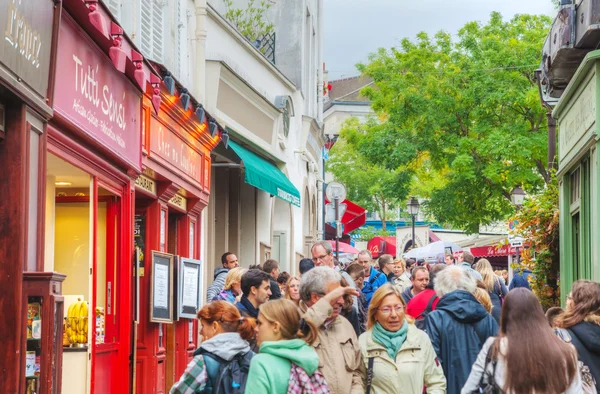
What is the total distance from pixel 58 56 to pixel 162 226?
5.73m

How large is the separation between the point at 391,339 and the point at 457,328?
1222 millimetres

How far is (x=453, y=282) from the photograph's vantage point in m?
8.53

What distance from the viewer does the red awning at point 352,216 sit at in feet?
102

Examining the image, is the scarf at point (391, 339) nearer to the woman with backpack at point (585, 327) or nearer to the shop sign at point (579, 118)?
the woman with backpack at point (585, 327)

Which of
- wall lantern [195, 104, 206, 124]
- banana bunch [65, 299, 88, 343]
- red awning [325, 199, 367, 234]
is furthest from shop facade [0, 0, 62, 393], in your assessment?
red awning [325, 199, 367, 234]

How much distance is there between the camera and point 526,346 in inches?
247

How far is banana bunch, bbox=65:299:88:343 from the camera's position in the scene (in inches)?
390

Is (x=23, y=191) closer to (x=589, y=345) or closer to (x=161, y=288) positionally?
(x=589, y=345)

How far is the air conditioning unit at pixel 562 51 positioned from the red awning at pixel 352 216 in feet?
55.4

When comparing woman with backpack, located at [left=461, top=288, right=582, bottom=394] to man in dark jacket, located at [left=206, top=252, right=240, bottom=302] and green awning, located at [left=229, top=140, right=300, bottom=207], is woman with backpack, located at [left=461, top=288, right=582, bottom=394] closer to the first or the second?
man in dark jacket, located at [left=206, top=252, right=240, bottom=302]

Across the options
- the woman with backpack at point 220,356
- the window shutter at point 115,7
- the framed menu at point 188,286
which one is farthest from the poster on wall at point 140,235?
the woman with backpack at point 220,356

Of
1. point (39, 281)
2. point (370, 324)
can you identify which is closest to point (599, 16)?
point (370, 324)

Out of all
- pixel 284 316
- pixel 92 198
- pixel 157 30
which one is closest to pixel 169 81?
pixel 157 30

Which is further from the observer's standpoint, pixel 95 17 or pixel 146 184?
pixel 146 184
